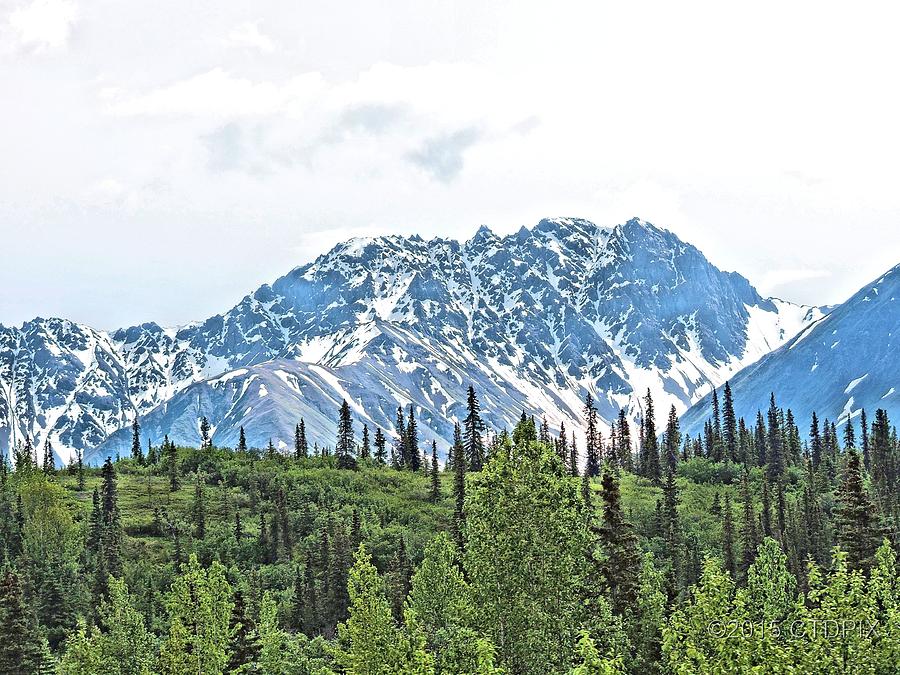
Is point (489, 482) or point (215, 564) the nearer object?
point (489, 482)

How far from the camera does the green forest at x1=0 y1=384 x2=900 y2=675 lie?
3972 centimetres

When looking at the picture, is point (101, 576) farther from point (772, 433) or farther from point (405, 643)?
point (772, 433)

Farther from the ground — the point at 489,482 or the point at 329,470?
the point at 329,470

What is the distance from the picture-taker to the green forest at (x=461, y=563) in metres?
39.7

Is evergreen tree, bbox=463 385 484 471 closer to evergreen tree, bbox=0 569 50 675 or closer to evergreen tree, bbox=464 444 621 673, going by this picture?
evergreen tree, bbox=0 569 50 675

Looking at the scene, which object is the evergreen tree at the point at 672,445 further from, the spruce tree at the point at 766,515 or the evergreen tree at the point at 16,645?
the evergreen tree at the point at 16,645

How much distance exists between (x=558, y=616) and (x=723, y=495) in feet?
411

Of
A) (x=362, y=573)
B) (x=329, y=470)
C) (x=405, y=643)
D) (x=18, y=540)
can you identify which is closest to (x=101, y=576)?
(x=18, y=540)

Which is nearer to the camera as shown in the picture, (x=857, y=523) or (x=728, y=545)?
(x=857, y=523)

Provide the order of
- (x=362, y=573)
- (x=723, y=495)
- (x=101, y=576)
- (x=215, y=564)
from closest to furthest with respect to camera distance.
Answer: (x=362, y=573) < (x=215, y=564) < (x=101, y=576) < (x=723, y=495)

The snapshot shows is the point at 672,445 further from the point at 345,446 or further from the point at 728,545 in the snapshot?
the point at 345,446

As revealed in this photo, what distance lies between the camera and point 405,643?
1754 inches

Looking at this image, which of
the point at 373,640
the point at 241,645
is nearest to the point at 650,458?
the point at 241,645

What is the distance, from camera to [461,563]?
5384 centimetres
